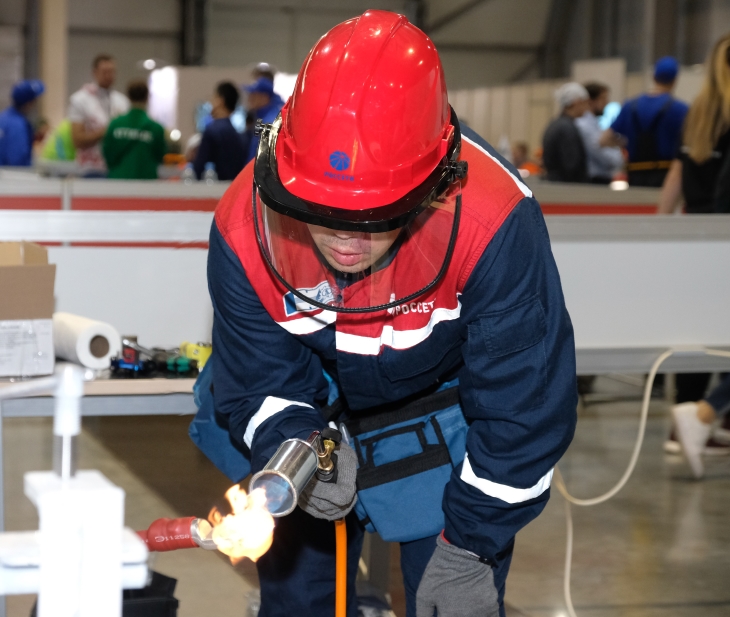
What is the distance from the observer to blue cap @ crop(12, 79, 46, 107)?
23.8ft

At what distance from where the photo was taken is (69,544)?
684mm

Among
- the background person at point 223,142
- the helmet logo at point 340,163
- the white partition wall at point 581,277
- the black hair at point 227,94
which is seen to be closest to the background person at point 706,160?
the white partition wall at point 581,277

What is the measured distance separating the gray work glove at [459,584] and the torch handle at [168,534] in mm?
604

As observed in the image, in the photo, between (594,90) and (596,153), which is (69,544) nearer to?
(596,153)

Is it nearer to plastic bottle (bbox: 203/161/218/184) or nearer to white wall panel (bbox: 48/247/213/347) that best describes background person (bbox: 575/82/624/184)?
plastic bottle (bbox: 203/161/218/184)

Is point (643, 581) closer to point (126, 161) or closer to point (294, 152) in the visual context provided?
point (294, 152)

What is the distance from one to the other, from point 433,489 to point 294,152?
635mm

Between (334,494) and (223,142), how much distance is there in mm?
4456

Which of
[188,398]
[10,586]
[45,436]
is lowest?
[45,436]

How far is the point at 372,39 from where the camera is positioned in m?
1.26

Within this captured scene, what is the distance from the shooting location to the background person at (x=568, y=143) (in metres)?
5.95

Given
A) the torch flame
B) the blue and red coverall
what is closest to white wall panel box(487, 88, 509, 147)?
the blue and red coverall

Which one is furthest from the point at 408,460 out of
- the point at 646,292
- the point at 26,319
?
the point at 646,292

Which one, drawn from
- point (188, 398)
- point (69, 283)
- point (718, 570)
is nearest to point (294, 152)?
point (188, 398)
